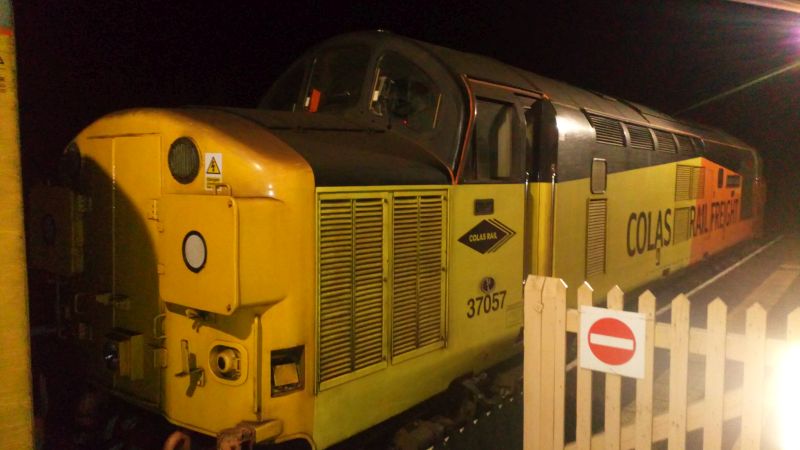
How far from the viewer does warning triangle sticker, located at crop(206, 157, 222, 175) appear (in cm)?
336

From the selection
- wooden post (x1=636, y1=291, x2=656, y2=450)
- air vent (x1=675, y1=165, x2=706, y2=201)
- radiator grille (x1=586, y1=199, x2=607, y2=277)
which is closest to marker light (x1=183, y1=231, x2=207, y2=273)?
wooden post (x1=636, y1=291, x2=656, y2=450)

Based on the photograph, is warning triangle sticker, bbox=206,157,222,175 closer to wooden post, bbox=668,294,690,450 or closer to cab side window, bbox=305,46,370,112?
cab side window, bbox=305,46,370,112

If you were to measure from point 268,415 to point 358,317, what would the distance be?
0.75 metres

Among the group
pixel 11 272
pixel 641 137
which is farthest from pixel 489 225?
pixel 641 137

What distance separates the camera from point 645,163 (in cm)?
742

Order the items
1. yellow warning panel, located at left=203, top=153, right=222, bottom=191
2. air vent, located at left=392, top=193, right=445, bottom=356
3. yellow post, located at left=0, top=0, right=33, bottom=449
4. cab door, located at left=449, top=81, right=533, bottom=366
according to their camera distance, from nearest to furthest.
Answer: yellow post, located at left=0, top=0, right=33, bottom=449
yellow warning panel, located at left=203, top=153, right=222, bottom=191
air vent, located at left=392, top=193, right=445, bottom=356
cab door, located at left=449, top=81, right=533, bottom=366

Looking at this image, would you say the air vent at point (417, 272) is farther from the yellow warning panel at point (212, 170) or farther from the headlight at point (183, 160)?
the headlight at point (183, 160)

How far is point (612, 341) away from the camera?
3.19 m

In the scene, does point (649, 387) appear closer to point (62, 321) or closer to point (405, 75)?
point (405, 75)

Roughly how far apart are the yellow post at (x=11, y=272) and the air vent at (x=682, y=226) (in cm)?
825

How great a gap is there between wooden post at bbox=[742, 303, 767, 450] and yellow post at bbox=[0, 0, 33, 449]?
307cm

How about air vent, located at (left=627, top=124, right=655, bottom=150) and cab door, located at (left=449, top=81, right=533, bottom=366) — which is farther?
air vent, located at (left=627, top=124, right=655, bottom=150)

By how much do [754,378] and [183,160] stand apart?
313 centimetres

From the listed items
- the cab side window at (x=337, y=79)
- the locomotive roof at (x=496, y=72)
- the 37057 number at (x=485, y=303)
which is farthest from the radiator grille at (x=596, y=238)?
the cab side window at (x=337, y=79)
